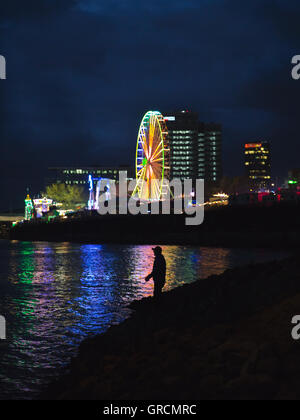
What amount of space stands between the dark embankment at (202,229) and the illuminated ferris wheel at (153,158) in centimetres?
1052

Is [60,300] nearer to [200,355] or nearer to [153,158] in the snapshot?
[200,355]

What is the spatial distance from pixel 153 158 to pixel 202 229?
21.2m

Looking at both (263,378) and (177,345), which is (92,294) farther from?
(263,378)

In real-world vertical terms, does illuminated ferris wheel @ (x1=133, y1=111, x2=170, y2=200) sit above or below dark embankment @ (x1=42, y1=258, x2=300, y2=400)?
above

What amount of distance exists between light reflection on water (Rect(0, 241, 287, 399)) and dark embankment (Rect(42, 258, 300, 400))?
1145mm

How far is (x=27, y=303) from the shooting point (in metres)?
22.3

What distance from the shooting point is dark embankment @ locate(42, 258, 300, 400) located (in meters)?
8.08

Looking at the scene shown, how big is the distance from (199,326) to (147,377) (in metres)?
3.62

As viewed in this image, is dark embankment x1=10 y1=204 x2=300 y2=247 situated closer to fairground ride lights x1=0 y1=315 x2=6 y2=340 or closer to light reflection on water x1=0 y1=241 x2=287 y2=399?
light reflection on water x1=0 y1=241 x2=287 y2=399

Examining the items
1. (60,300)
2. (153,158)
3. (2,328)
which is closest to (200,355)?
(2,328)

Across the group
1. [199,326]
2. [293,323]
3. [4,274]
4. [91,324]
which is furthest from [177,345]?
[4,274]

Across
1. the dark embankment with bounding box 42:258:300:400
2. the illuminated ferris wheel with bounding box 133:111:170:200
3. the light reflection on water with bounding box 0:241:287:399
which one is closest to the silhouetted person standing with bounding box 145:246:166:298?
the dark embankment with bounding box 42:258:300:400

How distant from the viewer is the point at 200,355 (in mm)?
9781

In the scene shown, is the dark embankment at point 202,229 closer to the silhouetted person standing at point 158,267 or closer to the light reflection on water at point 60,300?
the light reflection on water at point 60,300
